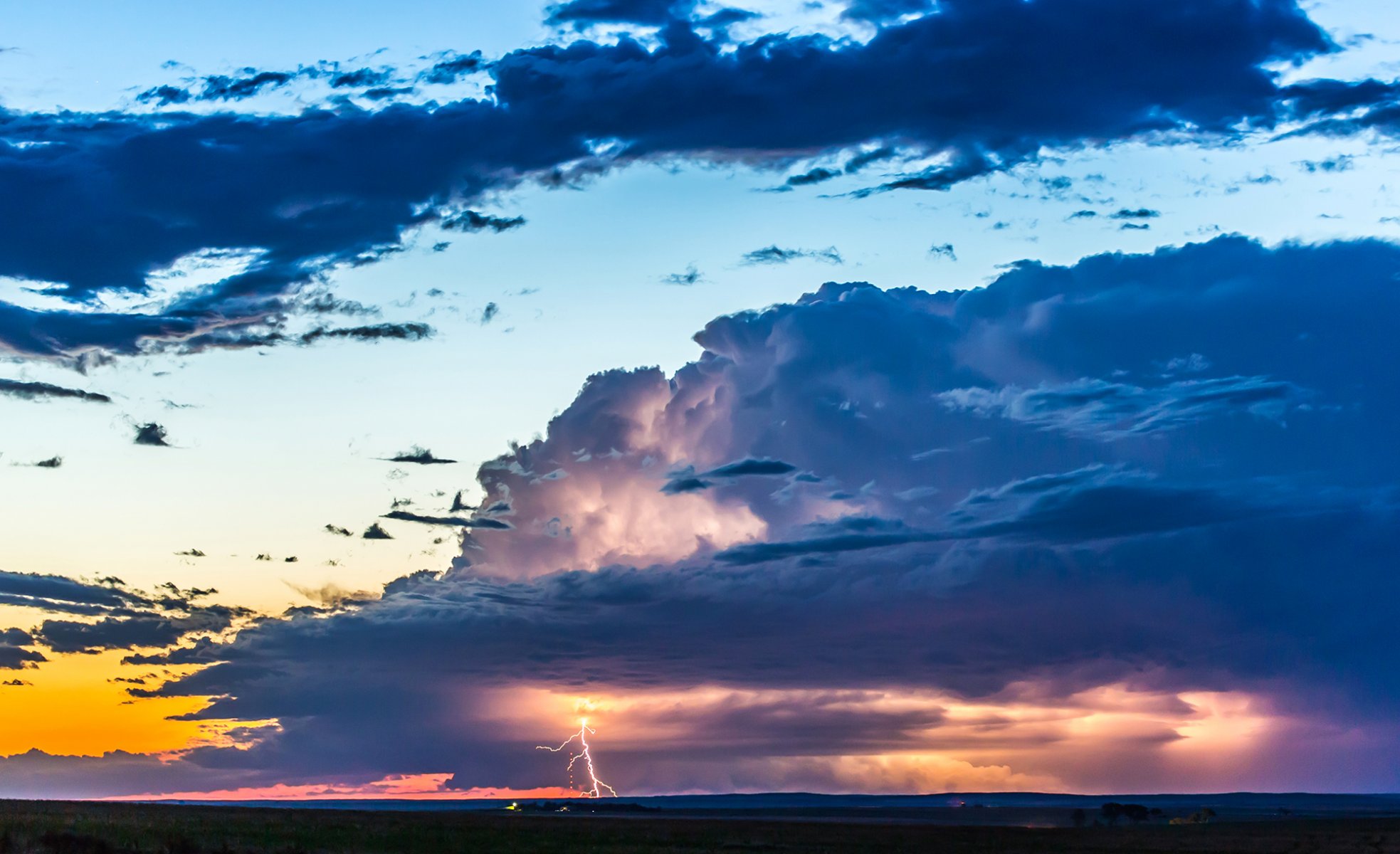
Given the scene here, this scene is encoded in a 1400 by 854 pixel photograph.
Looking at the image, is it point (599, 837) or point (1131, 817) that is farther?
point (1131, 817)

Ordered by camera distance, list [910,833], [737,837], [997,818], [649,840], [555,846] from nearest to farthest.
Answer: [555,846] < [649,840] < [737,837] < [910,833] < [997,818]

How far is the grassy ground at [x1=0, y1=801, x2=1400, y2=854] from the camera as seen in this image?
75312mm

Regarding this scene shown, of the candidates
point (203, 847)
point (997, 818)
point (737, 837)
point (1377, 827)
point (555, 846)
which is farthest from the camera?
point (997, 818)

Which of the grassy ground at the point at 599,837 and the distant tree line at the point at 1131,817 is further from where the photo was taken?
the distant tree line at the point at 1131,817

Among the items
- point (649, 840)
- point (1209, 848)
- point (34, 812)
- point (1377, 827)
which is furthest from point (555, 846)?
point (1377, 827)

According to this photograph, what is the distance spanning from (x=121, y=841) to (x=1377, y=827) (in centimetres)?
10262

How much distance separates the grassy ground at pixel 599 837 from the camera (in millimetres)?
75312

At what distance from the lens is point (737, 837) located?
99.2 m

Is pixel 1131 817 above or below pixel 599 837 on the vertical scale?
below

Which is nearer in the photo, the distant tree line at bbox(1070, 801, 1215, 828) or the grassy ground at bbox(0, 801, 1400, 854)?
the grassy ground at bbox(0, 801, 1400, 854)

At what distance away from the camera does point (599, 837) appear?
96.3 metres

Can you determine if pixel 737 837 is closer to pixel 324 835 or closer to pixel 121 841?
pixel 324 835

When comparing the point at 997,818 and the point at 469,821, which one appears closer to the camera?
the point at 469,821

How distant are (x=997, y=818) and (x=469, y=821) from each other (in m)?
68.3
